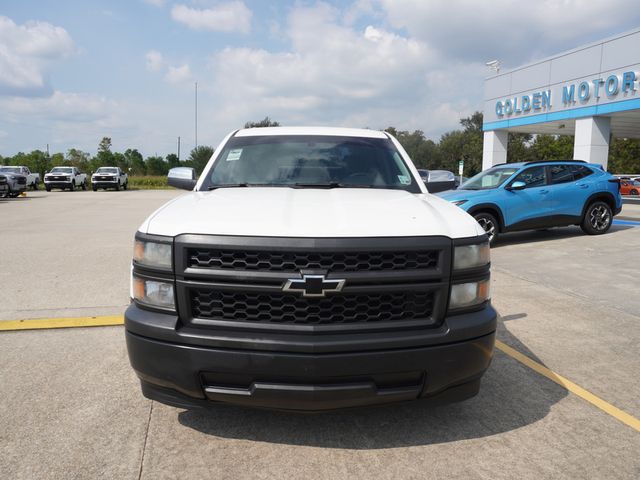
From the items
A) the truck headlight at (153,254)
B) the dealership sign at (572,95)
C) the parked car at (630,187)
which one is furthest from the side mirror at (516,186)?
the parked car at (630,187)

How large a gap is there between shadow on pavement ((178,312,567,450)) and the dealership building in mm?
19575

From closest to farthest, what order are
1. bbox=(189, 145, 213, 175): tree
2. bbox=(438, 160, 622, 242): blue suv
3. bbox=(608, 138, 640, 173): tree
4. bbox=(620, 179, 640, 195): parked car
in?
bbox=(438, 160, 622, 242): blue suv
bbox=(620, 179, 640, 195): parked car
bbox=(608, 138, 640, 173): tree
bbox=(189, 145, 213, 175): tree

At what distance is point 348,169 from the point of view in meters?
3.86

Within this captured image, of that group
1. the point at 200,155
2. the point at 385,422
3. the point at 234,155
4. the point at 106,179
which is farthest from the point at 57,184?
the point at 385,422

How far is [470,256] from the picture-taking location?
8.27 ft

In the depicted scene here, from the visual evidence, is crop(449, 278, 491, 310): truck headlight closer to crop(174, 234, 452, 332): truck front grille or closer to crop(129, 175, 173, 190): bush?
crop(174, 234, 452, 332): truck front grille

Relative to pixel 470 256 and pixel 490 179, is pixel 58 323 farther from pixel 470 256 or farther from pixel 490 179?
pixel 490 179

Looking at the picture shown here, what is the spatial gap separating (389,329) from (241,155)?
2.19m

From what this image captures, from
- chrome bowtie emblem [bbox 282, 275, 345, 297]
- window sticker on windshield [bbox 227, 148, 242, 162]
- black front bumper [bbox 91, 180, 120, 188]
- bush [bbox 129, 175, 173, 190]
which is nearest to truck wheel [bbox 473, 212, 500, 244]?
window sticker on windshield [bbox 227, 148, 242, 162]

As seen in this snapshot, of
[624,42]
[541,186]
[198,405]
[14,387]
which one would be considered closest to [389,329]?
[198,405]

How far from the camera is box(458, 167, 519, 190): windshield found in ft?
32.4

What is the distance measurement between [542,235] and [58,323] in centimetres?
1002

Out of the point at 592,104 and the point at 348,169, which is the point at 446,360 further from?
the point at 592,104

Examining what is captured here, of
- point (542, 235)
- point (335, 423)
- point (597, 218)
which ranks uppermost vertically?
point (597, 218)
